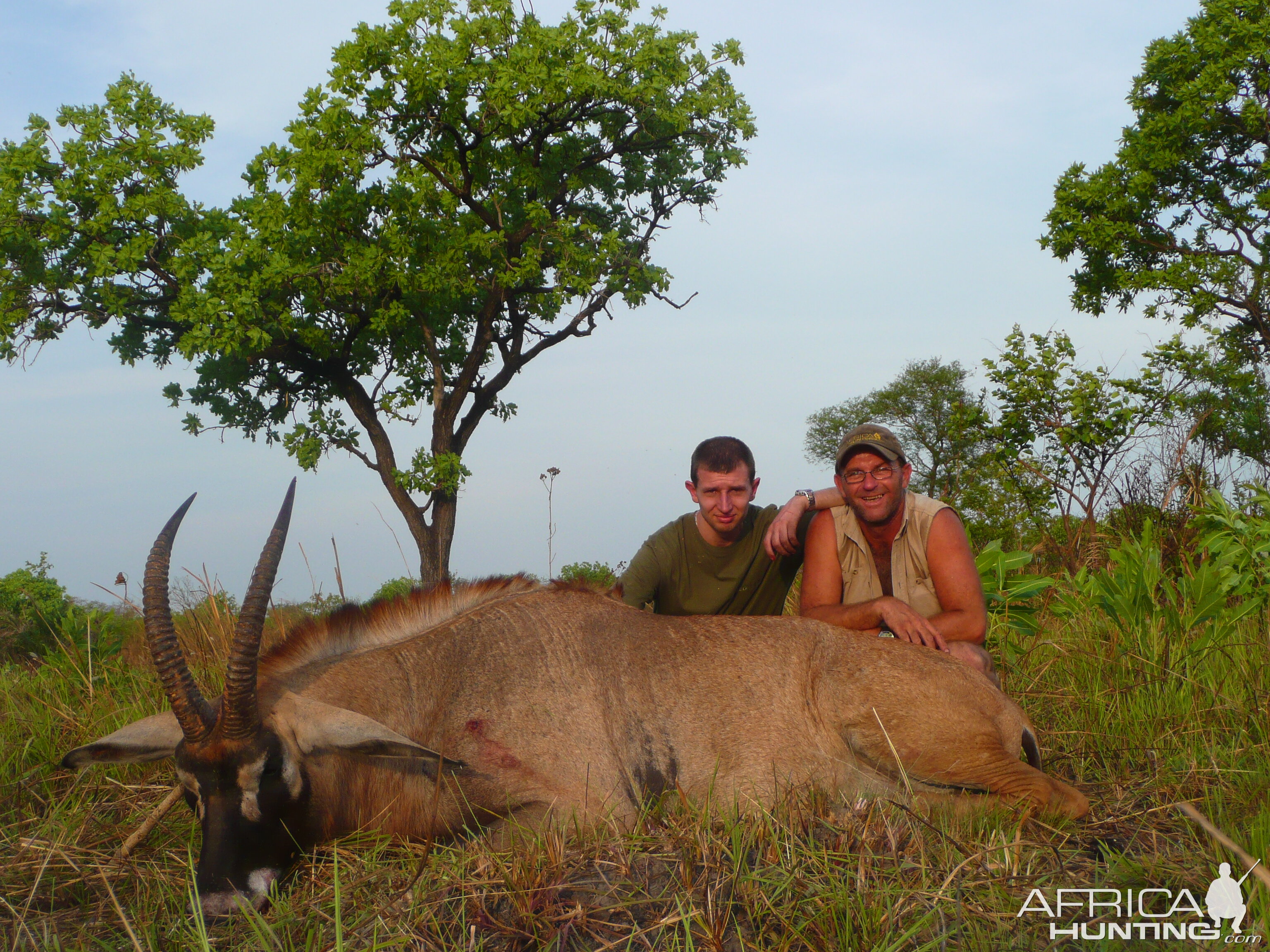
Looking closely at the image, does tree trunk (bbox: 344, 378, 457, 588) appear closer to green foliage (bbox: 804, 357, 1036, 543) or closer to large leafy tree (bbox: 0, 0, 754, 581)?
large leafy tree (bbox: 0, 0, 754, 581)

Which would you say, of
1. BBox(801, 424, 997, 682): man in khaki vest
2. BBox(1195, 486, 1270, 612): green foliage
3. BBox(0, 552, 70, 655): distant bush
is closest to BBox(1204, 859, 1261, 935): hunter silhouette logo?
BBox(801, 424, 997, 682): man in khaki vest

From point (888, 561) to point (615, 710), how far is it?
7.09 ft

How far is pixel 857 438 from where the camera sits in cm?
556

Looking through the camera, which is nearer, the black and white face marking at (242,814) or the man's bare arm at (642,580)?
the black and white face marking at (242,814)

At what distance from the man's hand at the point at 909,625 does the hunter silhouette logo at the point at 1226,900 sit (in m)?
1.97

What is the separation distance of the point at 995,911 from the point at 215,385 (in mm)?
26468

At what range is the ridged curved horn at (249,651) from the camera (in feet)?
12.0

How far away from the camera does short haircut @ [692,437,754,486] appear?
576 cm

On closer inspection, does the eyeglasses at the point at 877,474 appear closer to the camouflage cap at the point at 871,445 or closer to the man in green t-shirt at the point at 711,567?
the camouflage cap at the point at 871,445

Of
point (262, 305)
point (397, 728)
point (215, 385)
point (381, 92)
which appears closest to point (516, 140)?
point (381, 92)

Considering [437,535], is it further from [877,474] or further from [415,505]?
[877,474]

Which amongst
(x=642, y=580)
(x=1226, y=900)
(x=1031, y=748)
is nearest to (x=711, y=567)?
(x=642, y=580)

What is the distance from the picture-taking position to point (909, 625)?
16.9 ft

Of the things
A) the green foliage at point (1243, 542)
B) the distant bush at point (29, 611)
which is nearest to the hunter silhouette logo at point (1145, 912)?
the green foliage at point (1243, 542)
